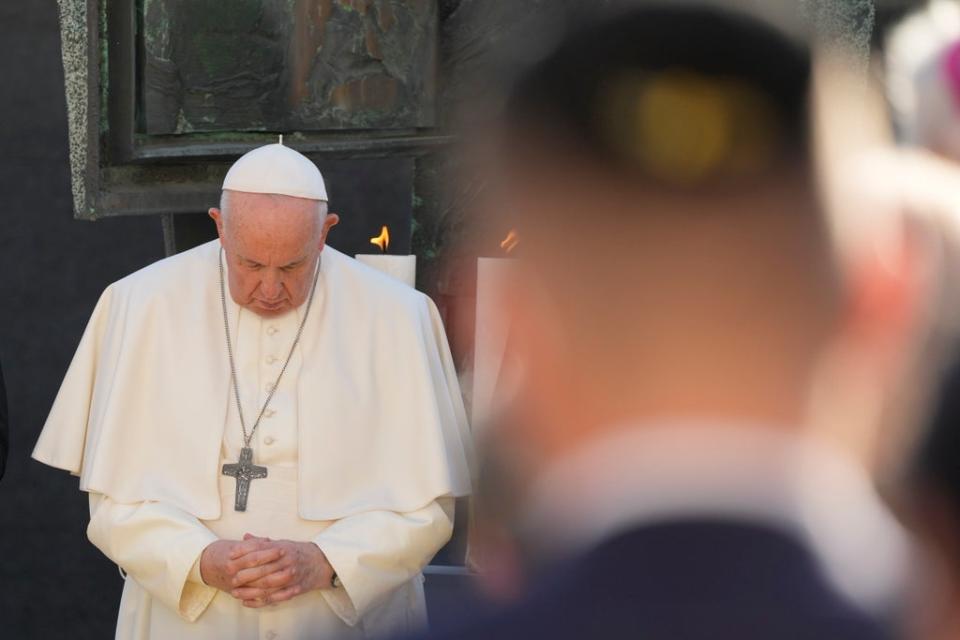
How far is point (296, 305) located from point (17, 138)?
273 cm

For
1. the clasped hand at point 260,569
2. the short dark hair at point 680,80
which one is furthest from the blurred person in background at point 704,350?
the clasped hand at point 260,569

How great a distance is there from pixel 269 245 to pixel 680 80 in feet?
9.13

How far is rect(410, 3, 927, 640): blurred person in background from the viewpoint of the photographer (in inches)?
36.8

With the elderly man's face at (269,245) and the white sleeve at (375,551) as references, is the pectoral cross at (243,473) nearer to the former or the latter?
the white sleeve at (375,551)

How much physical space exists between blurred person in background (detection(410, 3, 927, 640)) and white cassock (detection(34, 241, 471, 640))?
103 inches

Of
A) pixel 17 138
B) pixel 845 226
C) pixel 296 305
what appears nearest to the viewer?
pixel 845 226

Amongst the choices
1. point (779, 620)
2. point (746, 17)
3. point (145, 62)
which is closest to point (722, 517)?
point (779, 620)

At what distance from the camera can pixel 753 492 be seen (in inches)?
36.7

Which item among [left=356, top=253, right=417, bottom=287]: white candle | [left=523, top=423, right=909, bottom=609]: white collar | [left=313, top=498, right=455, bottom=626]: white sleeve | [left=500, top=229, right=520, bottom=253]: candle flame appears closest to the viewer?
[left=523, top=423, right=909, bottom=609]: white collar

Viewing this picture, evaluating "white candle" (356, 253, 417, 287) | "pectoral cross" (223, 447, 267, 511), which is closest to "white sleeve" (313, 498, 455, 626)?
"pectoral cross" (223, 447, 267, 511)

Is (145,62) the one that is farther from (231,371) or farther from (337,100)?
(231,371)

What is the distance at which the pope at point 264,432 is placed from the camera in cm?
361

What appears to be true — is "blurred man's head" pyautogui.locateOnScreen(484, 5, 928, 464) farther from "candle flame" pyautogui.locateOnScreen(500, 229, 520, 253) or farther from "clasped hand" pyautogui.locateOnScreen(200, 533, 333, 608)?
"clasped hand" pyautogui.locateOnScreen(200, 533, 333, 608)

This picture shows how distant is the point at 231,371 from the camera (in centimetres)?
386
